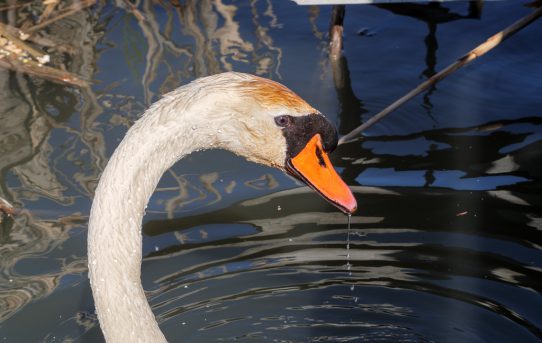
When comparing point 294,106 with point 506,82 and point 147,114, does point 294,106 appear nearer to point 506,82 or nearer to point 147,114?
point 147,114

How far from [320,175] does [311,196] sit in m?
1.84

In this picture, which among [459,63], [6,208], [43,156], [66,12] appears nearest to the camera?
[6,208]

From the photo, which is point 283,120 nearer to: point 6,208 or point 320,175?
point 320,175

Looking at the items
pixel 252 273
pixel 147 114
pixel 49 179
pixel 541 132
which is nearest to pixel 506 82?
pixel 541 132

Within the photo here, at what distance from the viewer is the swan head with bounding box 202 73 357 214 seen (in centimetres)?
412

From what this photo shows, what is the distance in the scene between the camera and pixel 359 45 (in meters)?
7.91

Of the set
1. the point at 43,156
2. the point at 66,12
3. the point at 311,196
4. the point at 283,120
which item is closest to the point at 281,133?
the point at 283,120

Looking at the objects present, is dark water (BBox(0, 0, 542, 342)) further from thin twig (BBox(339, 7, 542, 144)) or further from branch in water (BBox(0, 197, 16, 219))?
thin twig (BBox(339, 7, 542, 144))

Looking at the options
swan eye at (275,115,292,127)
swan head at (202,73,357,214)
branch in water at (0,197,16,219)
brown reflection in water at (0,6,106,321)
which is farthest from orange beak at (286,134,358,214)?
branch in water at (0,197,16,219)

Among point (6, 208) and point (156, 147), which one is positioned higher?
point (156, 147)

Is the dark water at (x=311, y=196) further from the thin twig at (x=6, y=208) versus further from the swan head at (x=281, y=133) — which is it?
the swan head at (x=281, y=133)

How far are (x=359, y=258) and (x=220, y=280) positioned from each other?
0.78 meters

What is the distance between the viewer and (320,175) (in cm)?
443

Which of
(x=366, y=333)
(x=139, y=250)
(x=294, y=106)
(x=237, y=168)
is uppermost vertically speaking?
(x=294, y=106)
